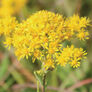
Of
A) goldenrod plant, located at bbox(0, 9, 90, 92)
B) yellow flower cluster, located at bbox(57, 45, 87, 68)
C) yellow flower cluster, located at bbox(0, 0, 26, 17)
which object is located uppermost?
yellow flower cluster, located at bbox(0, 0, 26, 17)

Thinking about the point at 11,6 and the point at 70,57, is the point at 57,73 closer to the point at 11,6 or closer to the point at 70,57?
the point at 70,57

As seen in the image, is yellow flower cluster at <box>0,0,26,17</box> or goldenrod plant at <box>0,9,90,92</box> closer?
goldenrod plant at <box>0,9,90,92</box>

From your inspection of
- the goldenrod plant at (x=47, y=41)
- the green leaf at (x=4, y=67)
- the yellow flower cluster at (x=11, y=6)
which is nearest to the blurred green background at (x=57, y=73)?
the green leaf at (x=4, y=67)

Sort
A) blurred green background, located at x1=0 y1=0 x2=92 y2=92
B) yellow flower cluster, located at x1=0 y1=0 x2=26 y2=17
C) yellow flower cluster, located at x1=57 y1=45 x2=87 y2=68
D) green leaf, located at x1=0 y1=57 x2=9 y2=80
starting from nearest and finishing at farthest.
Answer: yellow flower cluster, located at x1=57 y1=45 x2=87 y2=68
blurred green background, located at x1=0 y1=0 x2=92 y2=92
green leaf, located at x1=0 y1=57 x2=9 y2=80
yellow flower cluster, located at x1=0 y1=0 x2=26 y2=17

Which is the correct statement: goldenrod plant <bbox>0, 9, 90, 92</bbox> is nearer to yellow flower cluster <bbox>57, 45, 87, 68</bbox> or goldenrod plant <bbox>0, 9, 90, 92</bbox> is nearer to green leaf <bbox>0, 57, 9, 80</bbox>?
yellow flower cluster <bbox>57, 45, 87, 68</bbox>

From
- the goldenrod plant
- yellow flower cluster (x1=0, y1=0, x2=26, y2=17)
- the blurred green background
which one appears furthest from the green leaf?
the goldenrod plant

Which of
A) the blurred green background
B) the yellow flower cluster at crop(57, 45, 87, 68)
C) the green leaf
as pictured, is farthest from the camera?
Result: the green leaf

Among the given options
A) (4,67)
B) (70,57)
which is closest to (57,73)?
(4,67)
